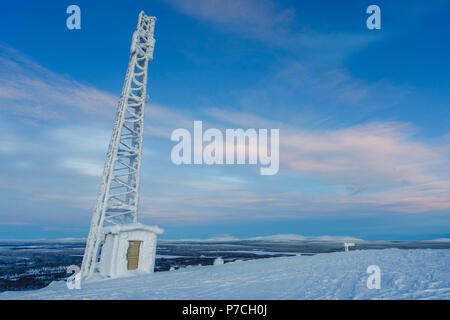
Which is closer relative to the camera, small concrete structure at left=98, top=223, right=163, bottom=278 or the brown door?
small concrete structure at left=98, top=223, right=163, bottom=278

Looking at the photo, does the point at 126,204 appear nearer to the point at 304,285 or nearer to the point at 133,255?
the point at 133,255

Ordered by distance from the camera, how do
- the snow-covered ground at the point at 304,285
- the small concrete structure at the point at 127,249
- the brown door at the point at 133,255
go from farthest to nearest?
the brown door at the point at 133,255, the small concrete structure at the point at 127,249, the snow-covered ground at the point at 304,285

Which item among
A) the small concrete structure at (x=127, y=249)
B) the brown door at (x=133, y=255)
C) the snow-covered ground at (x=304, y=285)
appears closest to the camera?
the snow-covered ground at (x=304, y=285)

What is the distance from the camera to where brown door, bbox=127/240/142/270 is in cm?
1582

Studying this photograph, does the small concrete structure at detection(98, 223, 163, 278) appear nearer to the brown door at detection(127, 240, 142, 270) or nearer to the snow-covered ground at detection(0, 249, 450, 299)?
the brown door at detection(127, 240, 142, 270)

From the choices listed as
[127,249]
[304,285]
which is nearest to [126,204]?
[127,249]

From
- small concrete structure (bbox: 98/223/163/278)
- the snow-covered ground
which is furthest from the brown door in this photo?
the snow-covered ground

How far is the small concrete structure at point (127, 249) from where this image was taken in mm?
15234

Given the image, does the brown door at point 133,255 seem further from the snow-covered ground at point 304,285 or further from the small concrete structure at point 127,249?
the snow-covered ground at point 304,285

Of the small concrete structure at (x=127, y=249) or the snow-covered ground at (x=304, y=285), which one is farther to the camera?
the small concrete structure at (x=127, y=249)

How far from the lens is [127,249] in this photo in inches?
619

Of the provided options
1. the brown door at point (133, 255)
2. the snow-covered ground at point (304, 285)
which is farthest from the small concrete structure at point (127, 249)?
the snow-covered ground at point (304, 285)
